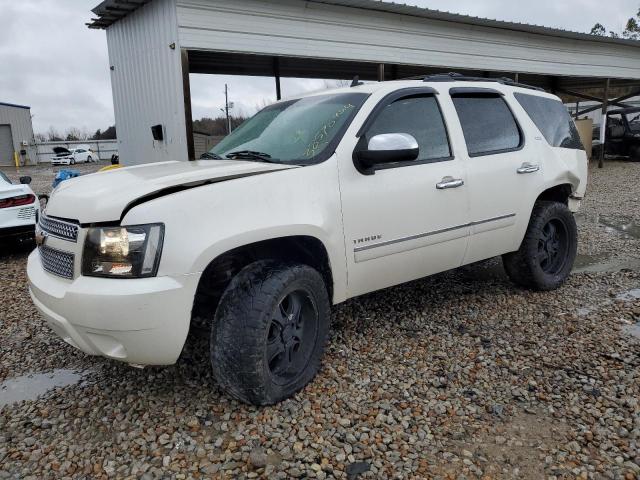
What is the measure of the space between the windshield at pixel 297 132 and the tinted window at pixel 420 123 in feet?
0.72

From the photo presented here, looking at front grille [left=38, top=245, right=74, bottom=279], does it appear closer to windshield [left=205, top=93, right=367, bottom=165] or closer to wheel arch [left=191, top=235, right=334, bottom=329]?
wheel arch [left=191, top=235, right=334, bottom=329]

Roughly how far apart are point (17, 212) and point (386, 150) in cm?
556

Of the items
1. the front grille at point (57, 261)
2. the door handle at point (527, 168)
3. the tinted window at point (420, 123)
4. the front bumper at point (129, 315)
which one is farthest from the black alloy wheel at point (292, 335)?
the door handle at point (527, 168)

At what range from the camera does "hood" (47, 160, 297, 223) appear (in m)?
2.47

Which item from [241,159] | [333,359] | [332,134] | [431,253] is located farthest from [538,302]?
[241,159]

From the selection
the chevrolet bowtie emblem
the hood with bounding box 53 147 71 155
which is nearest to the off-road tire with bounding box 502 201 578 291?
the chevrolet bowtie emblem

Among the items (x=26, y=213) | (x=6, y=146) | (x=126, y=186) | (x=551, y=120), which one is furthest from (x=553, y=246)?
(x=6, y=146)

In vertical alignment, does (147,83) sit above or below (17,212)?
above

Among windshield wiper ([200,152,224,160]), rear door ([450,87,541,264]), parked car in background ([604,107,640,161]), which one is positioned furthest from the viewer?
parked car in background ([604,107,640,161])

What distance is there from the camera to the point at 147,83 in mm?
9695

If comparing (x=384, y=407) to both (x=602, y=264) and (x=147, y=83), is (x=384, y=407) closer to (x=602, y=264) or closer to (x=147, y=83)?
(x=602, y=264)

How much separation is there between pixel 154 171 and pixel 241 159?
0.58m

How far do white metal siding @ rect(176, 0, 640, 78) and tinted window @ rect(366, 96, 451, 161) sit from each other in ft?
19.6

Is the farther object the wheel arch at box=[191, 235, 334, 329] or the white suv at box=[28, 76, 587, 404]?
the wheel arch at box=[191, 235, 334, 329]
